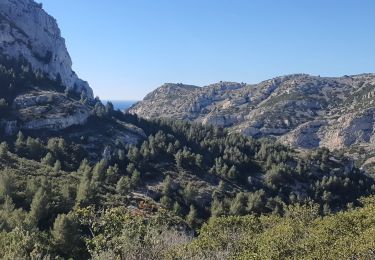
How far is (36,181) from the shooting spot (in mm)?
85938

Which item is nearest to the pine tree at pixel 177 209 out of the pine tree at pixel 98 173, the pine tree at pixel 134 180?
the pine tree at pixel 134 180

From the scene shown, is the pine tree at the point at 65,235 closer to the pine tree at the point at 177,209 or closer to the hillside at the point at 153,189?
the hillside at the point at 153,189

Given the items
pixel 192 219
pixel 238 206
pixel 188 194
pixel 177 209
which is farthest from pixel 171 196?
pixel 238 206

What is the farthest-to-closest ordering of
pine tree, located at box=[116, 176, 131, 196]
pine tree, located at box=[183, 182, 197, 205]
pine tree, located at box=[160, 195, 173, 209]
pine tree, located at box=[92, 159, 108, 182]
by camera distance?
pine tree, located at box=[183, 182, 197, 205] → pine tree, located at box=[92, 159, 108, 182] → pine tree, located at box=[160, 195, 173, 209] → pine tree, located at box=[116, 176, 131, 196]

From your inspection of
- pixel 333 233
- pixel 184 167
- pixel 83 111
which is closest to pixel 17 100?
pixel 83 111

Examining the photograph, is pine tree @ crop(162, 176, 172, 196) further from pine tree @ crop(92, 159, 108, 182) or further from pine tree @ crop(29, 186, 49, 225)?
pine tree @ crop(29, 186, 49, 225)

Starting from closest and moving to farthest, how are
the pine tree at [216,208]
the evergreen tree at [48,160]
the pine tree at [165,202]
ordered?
the pine tree at [216,208], the pine tree at [165,202], the evergreen tree at [48,160]

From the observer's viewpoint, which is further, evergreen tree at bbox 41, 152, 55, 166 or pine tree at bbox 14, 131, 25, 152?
pine tree at bbox 14, 131, 25, 152

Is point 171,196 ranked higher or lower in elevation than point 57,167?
lower

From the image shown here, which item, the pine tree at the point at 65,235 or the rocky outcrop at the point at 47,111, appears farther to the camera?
the rocky outcrop at the point at 47,111

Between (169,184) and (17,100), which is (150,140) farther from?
(17,100)

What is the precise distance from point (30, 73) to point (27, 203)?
11574 centimetres

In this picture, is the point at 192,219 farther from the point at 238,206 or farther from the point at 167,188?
the point at 167,188

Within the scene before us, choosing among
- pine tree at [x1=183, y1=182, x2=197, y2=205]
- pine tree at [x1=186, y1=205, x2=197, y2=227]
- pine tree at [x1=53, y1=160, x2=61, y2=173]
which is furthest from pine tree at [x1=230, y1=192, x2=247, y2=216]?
pine tree at [x1=53, y1=160, x2=61, y2=173]
